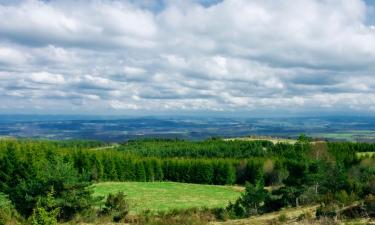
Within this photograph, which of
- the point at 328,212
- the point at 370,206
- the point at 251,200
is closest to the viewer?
the point at 370,206

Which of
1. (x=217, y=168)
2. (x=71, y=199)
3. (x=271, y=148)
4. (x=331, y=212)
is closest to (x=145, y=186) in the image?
(x=217, y=168)

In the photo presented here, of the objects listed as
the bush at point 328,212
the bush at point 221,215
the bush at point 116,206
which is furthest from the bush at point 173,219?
the bush at point 328,212

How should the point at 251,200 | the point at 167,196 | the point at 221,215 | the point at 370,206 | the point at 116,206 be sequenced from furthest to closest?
1. the point at 167,196
2. the point at 251,200
3. the point at 221,215
4. the point at 116,206
5. the point at 370,206

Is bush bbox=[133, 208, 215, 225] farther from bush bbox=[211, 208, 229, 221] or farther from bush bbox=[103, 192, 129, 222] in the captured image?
bush bbox=[103, 192, 129, 222]

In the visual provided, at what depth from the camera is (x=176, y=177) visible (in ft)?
374

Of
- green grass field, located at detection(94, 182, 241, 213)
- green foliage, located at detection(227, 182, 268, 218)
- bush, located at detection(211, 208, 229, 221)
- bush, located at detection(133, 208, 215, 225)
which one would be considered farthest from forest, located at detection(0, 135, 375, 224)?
green grass field, located at detection(94, 182, 241, 213)

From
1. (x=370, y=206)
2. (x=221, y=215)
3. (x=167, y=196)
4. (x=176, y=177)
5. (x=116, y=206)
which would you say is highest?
(x=370, y=206)

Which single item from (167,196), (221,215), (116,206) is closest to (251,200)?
(221,215)

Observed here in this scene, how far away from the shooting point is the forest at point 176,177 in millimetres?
27953

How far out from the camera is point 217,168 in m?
111

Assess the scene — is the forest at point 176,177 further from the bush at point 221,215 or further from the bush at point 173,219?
the bush at point 173,219

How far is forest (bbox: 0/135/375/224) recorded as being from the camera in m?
28.0

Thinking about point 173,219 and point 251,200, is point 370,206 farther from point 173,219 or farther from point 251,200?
point 251,200

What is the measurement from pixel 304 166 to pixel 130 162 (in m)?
73.7
